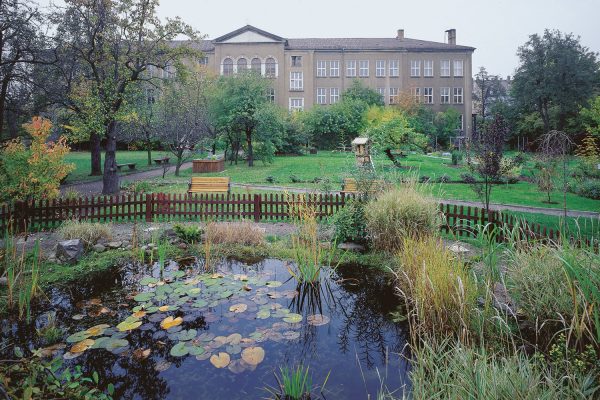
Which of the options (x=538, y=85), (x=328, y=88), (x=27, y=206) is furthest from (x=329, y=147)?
(x=27, y=206)

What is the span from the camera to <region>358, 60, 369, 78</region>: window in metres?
47.9

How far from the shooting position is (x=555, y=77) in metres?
40.4

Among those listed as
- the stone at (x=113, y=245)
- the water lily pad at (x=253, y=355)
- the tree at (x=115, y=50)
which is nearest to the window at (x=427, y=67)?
the tree at (x=115, y=50)

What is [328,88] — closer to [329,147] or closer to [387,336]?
[329,147]

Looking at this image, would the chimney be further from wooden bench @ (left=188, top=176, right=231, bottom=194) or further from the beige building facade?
wooden bench @ (left=188, top=176, right=231, bottom=194)

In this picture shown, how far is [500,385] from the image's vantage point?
2.77 meters

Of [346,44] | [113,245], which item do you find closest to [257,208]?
[113,245]

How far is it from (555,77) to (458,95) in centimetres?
1042

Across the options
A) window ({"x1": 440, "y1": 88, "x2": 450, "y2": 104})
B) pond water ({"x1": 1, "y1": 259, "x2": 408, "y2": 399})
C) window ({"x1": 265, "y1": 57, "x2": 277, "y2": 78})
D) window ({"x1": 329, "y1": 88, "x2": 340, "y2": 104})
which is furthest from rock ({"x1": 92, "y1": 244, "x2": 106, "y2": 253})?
window ({"x1": 440, "y1": 88, "x2": 450, "y2": 104})

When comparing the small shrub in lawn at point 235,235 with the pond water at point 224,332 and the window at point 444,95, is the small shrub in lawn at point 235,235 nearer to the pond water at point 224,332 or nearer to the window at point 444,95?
the pond water at point 224,332

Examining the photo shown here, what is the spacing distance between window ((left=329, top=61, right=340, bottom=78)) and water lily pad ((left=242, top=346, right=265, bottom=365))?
4655 cm

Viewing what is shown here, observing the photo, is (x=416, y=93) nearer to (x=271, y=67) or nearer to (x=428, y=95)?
(x=428, y=95)

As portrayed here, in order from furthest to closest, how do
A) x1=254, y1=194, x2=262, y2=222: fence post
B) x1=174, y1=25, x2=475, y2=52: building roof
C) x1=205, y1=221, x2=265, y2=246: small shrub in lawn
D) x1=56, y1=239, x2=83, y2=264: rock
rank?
x1=174, y1=25, x2=475, y2=52: building roof, x1=254, y1=194, x2=262, y2=222: fence post, x1=205, y1=221, x2=265, y2=246: small shrub in lawn, x1=56, y1=239, x2=83, y2=264: rock

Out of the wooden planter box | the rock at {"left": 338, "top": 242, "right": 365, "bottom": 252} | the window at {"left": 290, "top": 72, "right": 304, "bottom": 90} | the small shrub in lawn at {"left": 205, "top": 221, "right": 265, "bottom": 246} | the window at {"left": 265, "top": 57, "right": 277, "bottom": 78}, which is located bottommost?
the rock at {"left": 338, "top": 242, "right": 365, "bottom": 252}
